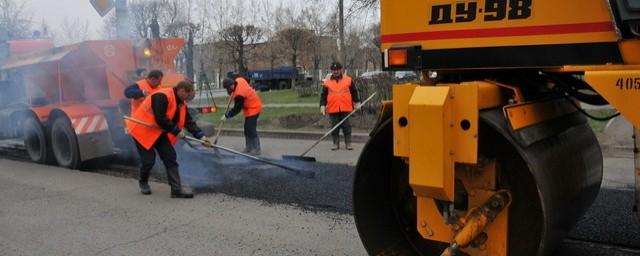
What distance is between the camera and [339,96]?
9.22m

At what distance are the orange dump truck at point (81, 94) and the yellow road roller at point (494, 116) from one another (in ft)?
19.5

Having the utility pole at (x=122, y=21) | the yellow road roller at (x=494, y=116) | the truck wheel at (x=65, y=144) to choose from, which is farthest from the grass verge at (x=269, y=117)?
the yellow road roller at (x=494, y=116)

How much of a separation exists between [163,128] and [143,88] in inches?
57.1

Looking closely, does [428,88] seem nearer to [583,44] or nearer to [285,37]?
[583,44]

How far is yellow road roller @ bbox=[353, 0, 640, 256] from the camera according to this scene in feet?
8.58

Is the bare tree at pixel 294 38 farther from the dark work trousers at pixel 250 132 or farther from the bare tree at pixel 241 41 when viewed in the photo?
the dark work trousers at pixel 250 132

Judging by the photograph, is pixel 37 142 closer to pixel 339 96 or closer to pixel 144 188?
pixel 144 188

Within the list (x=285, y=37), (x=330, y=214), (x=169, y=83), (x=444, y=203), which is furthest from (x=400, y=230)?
(x=285, y=37)

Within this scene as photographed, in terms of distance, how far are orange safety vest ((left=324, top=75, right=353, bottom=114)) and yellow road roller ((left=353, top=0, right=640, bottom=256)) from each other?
5.81 meters

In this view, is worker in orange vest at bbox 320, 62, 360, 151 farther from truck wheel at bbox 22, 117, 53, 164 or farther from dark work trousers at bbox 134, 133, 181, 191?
truck wheel at bbox 22, 117, 53, 164

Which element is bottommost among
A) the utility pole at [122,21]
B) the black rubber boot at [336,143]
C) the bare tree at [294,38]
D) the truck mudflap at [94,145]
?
the black rubber boot at [336,143]

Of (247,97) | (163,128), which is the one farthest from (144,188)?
(247,97)

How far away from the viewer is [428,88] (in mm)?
2773

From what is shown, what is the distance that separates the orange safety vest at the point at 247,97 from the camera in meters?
8.77
